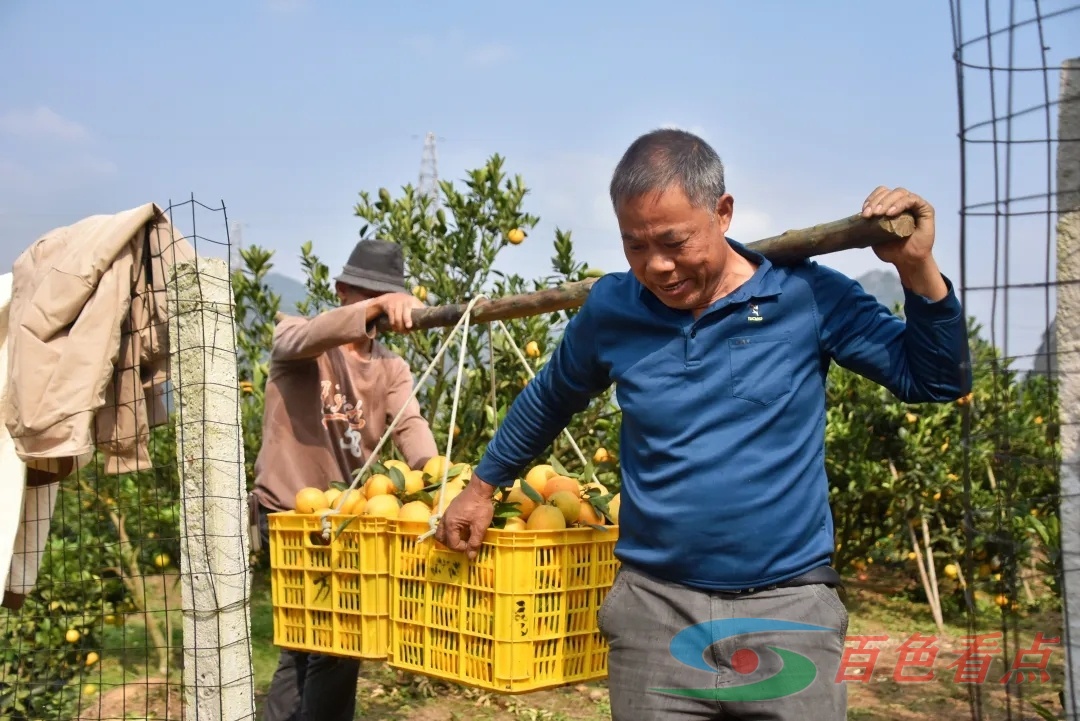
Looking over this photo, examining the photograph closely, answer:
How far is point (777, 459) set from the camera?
89.5 inches

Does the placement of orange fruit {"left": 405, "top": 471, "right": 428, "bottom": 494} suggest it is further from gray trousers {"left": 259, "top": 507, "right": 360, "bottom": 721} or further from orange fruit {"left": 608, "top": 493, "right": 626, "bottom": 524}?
gray trousers {"left": 259, "top": 507, "right": 360, "bottom": 721}

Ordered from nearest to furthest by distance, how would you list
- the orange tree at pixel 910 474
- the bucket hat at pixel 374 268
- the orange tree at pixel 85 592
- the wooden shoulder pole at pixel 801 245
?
the wooden shoulder pole at pixel 801 245
the bucket hat at pixel 374 268
the orange tree at pixel 85 592
the orange tree at pixel 910 474

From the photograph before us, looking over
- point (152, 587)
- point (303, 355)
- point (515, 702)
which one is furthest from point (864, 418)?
point (152, 587)

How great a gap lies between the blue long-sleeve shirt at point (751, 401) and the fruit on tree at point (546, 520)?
0.79 feet

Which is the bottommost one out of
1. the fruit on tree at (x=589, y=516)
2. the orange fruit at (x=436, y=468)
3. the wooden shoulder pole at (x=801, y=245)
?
the fruit on tree at (x=589, y=516)

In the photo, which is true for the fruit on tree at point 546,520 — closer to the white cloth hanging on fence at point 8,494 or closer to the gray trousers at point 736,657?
the gray trousers at point 736,657

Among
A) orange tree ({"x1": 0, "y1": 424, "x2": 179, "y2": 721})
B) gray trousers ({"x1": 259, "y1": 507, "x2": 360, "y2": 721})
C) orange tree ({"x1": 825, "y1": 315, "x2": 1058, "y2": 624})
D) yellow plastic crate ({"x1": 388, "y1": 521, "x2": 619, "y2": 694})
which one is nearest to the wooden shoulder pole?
yellow plastic crate ({"x1": 388, "y1": 521, "x2": 619, "y2": 694})

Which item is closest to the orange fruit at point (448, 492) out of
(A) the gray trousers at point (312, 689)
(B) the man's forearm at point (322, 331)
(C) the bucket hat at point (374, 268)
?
(B) the man's forearm at point (322, 331)

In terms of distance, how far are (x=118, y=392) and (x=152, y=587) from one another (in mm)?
3348

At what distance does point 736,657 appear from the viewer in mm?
2248

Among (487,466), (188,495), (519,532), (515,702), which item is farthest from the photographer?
(515,702)

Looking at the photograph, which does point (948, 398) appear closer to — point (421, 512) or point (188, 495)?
point (421, 512)

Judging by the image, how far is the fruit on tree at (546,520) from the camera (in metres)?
2.67

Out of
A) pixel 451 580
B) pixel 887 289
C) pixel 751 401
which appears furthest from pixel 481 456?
pixel 887 289
